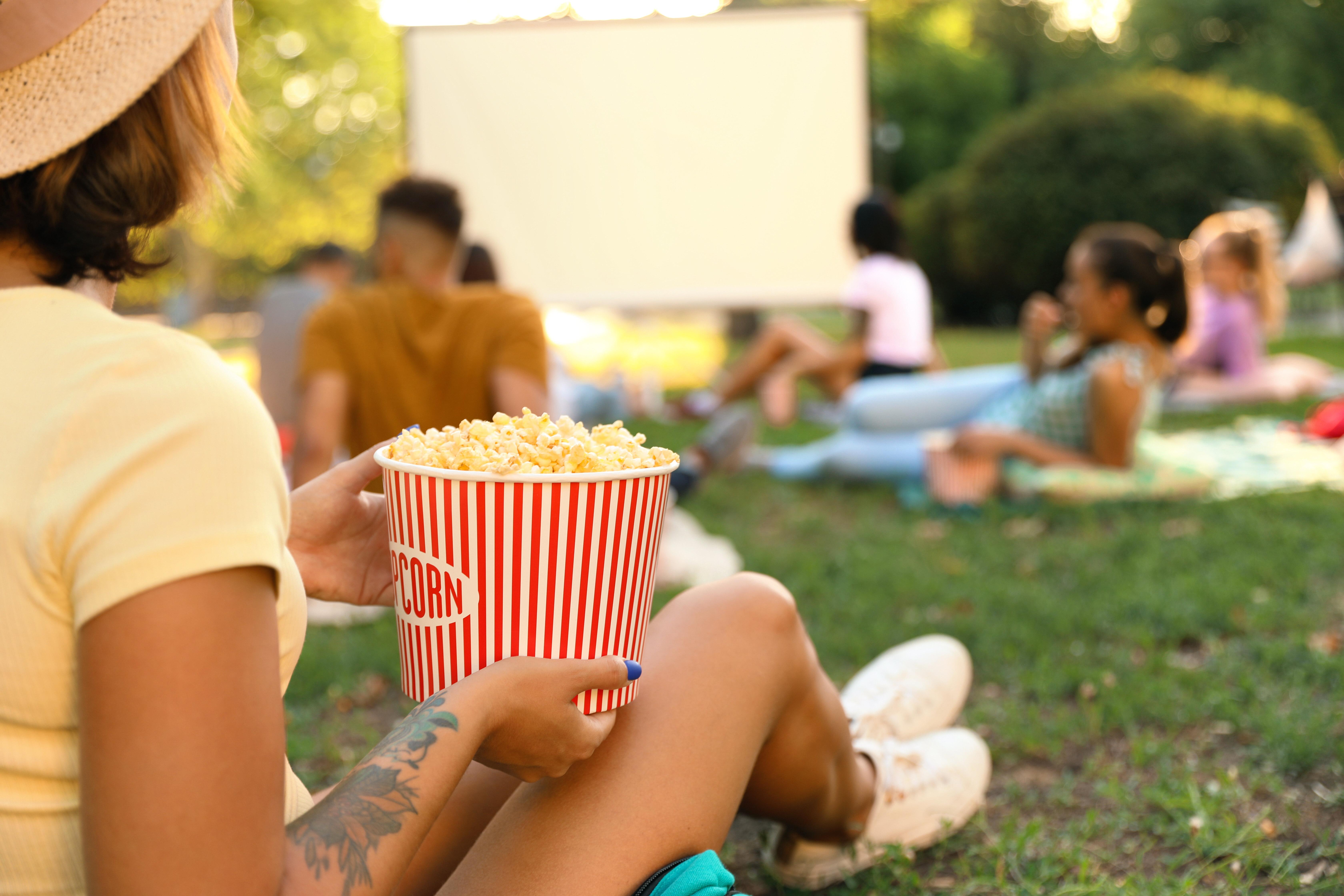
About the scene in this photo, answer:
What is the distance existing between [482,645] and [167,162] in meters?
0.54

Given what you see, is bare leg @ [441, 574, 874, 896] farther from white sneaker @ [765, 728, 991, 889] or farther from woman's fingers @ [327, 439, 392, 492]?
woman's fingers @ [327, 439, 392, 492]

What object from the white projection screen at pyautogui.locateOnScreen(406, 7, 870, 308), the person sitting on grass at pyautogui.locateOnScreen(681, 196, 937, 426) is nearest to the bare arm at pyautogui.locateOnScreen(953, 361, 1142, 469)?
the person sitting on grass at pyautogui.locateOnScreen(681, 196, 937, 426)

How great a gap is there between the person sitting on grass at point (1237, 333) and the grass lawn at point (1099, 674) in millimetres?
3372

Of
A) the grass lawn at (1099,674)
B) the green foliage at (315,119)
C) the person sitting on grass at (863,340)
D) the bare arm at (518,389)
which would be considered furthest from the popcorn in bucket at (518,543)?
the green foliage at (315,119)

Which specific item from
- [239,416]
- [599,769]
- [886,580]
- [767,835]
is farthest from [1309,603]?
[239,416]

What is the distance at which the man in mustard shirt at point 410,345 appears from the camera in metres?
3.49

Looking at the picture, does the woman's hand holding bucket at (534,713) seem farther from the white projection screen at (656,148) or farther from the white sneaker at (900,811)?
the white projection screen at (656,148)

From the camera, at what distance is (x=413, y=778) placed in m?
0.98

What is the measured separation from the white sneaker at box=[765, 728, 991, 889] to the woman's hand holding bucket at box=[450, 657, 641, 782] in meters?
0.83

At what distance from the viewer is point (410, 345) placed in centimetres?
351

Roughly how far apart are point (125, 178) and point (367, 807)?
1.83ft

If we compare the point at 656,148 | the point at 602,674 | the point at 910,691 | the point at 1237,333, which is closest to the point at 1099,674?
the point at 910,691

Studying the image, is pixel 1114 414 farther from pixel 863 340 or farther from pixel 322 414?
pixel 322 414

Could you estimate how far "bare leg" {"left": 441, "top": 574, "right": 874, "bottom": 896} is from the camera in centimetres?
118
